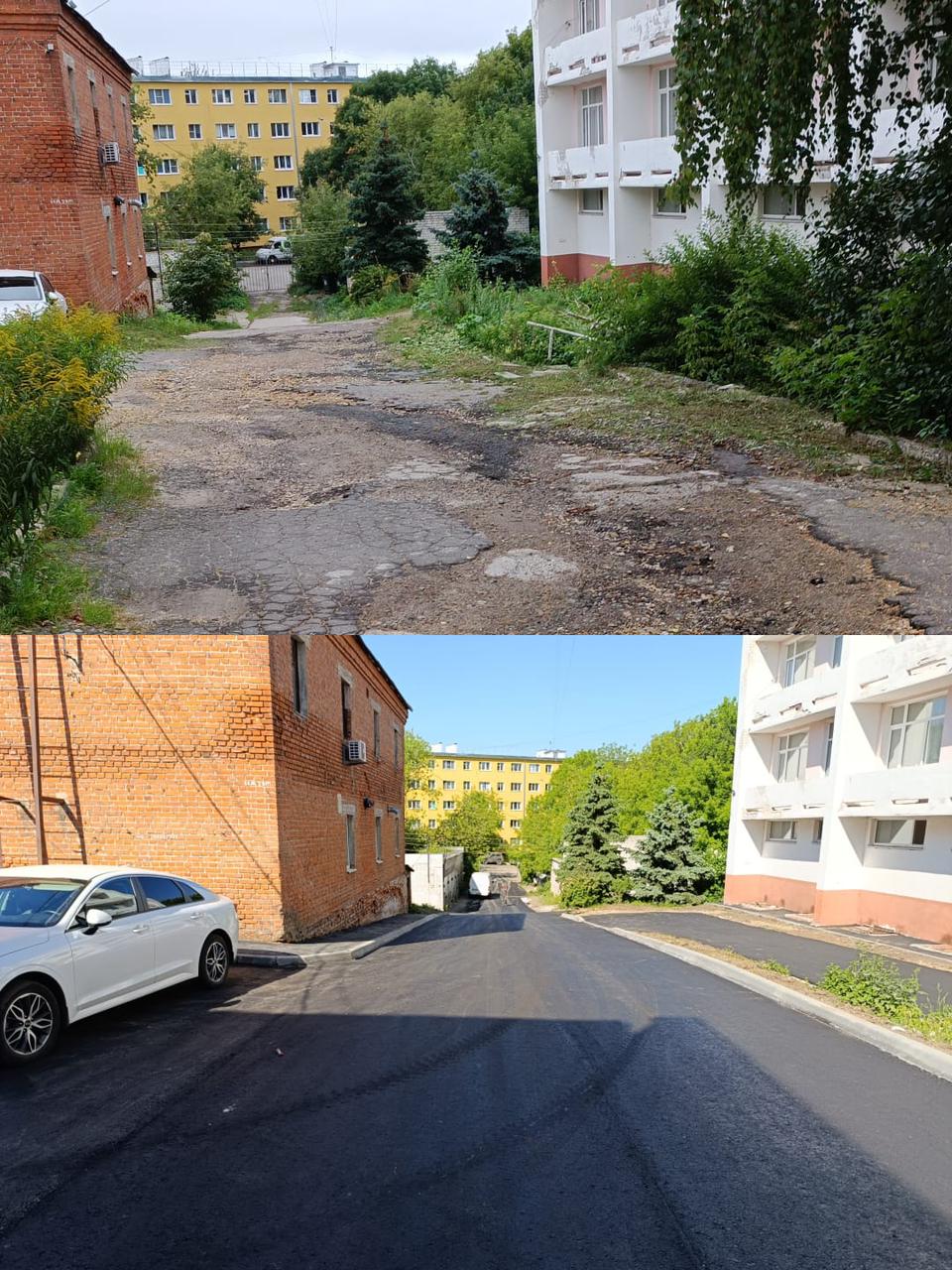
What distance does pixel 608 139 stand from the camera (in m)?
35.0

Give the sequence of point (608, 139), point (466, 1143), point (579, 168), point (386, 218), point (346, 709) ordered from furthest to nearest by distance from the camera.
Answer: point (386, 218) < point (579, 168) < point (608, 139) < point (346, 709) < point (466, 1143)

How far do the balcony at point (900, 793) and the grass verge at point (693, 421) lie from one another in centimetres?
642

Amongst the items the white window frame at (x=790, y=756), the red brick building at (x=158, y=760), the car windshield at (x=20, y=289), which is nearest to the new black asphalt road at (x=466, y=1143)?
the red brick building at (x=158, y=760)

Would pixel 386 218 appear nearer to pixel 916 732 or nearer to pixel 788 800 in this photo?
pixel 788 800

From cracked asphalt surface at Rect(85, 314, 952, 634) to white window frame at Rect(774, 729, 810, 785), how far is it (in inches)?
586

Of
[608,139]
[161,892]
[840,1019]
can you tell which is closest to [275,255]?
[608,139]

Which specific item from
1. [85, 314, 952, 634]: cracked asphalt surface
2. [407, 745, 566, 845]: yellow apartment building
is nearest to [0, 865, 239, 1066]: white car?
[85, 314, 952, 634]: cracked asphalt surface

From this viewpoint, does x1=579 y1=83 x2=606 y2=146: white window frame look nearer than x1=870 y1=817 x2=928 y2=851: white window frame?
No

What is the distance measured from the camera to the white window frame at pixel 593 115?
119ft

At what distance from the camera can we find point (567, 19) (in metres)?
37.4

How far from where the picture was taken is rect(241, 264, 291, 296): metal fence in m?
53.5

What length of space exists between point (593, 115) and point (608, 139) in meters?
2.89

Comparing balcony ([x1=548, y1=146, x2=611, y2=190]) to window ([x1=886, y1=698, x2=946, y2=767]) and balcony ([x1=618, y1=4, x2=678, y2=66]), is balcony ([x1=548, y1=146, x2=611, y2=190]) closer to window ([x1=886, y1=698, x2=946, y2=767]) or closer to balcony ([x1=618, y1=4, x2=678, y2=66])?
balcony ([x1=618, y1=4, x2=678, y2=66])

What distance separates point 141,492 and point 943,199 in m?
10.3
